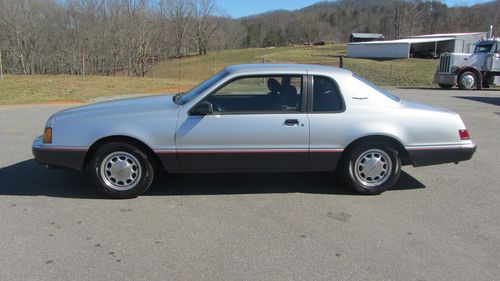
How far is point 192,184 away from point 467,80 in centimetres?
2164

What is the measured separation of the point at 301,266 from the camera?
340 cm

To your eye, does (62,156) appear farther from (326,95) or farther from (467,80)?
(467,80)

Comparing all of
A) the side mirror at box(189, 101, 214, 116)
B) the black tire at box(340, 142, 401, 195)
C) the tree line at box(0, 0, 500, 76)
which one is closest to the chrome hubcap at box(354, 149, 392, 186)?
the black tire at box(340, 142, 401, 195)

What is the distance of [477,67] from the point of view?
23.0 metres

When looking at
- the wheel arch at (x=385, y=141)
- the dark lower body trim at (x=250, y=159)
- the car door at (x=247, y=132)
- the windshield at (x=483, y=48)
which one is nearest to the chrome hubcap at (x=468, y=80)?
the windshield at (x=483, y=48)

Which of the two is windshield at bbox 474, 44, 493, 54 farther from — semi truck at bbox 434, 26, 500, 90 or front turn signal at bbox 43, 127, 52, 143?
front turn signal at bbox 43, 127, 52, 143

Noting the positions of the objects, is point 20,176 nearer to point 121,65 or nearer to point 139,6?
point 121,65

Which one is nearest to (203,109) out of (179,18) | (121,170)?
(121,170)

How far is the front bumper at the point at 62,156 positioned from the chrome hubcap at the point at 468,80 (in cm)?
2270

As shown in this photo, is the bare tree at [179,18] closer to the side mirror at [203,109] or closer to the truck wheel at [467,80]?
the truck wheel at [467,80]

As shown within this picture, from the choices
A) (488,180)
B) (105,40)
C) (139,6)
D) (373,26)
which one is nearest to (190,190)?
(488,180)

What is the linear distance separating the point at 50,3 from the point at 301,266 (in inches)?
1980

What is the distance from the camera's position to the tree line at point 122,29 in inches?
1673

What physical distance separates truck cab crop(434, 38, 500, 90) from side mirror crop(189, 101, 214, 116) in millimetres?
21834
